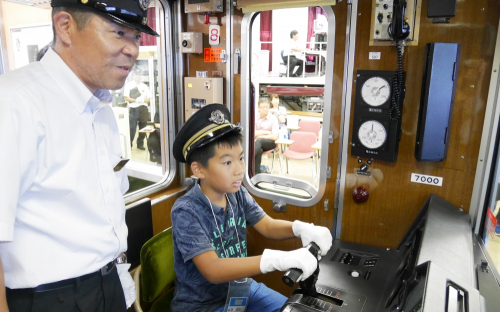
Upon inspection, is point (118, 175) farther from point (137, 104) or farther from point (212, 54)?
point (137, 104)

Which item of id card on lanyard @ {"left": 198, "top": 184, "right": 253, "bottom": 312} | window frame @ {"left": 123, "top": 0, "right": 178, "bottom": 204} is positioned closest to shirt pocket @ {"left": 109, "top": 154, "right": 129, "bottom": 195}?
id card on lanyard @ {"left": 198, "top": 184, "right": 253, "bottom": 312}

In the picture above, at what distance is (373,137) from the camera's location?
7.34ft

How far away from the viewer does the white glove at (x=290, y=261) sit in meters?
1.42

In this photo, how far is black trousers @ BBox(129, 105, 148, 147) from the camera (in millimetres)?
3543

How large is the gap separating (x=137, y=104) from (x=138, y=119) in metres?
0.17

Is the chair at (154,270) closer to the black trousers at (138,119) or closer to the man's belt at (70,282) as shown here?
the man's belt at (70,282)

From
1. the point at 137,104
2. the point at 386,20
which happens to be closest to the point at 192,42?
the point at 137,104

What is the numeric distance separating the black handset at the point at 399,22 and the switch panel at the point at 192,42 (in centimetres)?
155

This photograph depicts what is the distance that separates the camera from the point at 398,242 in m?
2.34

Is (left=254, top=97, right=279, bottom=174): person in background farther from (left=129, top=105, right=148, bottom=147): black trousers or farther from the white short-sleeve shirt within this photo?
the white short-sleeve shirt

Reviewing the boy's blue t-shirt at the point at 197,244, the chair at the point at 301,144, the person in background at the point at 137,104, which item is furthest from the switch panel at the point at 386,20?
the chair at the point at 301,144

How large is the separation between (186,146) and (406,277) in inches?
45.9

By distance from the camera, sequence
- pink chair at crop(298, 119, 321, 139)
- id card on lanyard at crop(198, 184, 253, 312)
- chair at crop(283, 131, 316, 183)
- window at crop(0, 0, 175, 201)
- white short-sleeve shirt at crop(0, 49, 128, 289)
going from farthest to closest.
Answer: pink chair at crop(298, 119, 321, 139)
chair at crop(283, 131, 316, 183)
window at crop(0, 0, 175, 201)
id card on lanyard at crop(198, 184, 253, 312)
white short-sleeve shirt at crop(0, 49, 128, 289)

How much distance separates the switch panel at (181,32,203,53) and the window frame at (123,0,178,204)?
0.56 feet
